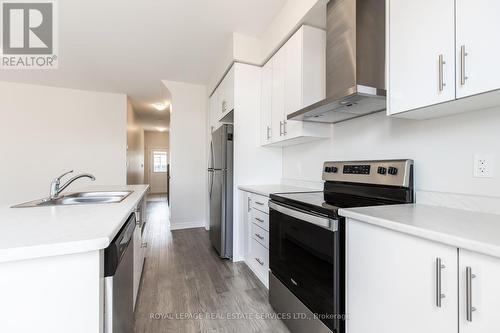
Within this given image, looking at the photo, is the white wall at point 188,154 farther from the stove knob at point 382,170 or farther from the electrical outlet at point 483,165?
the electrical outlet at point 483,165

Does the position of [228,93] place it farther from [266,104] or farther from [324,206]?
[324,206]

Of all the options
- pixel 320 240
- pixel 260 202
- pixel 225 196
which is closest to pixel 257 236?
pixel 260 202

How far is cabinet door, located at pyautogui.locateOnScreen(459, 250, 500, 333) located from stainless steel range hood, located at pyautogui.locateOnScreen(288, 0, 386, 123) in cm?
95

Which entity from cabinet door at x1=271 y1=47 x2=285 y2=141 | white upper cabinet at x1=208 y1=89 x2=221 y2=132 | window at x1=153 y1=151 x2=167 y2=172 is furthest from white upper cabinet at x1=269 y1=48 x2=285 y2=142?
window at x1=153 y1=151 x2=167 y2=172

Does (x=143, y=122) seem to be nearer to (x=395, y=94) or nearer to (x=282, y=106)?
(x=282, y=106)

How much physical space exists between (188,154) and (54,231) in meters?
3.66

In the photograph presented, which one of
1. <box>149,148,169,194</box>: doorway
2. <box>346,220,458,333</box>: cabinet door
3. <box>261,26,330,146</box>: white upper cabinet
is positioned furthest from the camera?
<box>149,148,169,194</box>: doorway

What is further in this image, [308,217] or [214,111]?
[214,111]

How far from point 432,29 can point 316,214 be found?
105 cm

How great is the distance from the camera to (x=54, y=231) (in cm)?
82

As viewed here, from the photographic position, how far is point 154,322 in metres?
1.69

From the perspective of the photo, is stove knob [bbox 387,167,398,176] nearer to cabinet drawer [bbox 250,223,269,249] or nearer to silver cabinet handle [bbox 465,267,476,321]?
silver cabinet handle [bbox 465,267,476,321]

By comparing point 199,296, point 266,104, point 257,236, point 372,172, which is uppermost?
point 266,104

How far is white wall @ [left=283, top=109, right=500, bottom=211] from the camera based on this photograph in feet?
3.78
